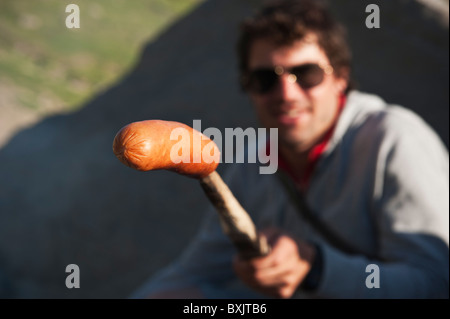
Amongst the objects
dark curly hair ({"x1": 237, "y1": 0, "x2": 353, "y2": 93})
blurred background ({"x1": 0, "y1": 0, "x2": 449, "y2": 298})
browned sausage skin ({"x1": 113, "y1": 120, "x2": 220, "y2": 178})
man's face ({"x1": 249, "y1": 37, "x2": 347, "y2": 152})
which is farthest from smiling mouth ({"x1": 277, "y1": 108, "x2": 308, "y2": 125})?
blurred background ({"x1": 0, "y1": 0, "x2": 449, "y2": 298})

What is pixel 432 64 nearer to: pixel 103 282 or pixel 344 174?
pixel 344 174

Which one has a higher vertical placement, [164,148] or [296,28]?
[296,28]

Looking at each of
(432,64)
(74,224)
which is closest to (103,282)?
(74,224)

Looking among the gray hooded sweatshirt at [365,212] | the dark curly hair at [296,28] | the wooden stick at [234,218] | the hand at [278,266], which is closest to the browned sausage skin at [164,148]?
the wooden stick at [234,218]

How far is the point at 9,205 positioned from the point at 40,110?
6.33ft

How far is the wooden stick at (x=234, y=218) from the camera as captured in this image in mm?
1296

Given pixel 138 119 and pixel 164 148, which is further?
pixel 138 119

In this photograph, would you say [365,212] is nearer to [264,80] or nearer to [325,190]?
[325,190]

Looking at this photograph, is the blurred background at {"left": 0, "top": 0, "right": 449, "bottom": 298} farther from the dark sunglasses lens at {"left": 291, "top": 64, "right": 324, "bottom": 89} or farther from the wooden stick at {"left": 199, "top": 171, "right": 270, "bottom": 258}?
the wooden stick at {"left": 199, "top": 171, "right": 270, "bottom": 258}

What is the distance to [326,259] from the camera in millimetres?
1714

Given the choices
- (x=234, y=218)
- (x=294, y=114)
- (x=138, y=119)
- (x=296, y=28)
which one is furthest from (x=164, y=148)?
(x=138, y=119)

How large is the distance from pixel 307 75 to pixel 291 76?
6cm

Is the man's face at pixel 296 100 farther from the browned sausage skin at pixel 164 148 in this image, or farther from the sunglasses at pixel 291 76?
the browned sausage skin at pixel 164 148

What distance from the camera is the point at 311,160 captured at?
208cm
